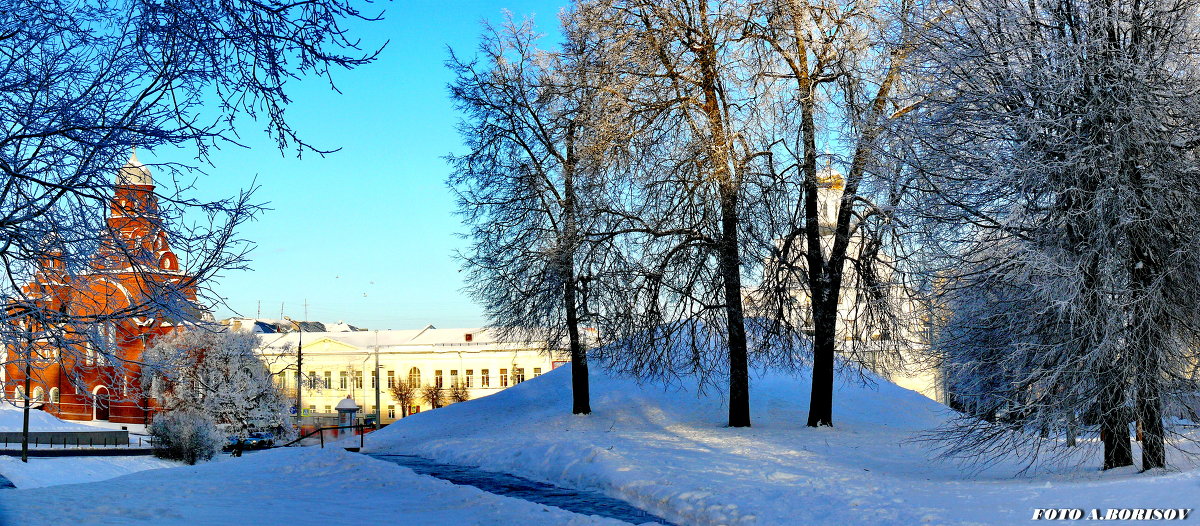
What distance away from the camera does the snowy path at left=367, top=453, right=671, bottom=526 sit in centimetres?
968

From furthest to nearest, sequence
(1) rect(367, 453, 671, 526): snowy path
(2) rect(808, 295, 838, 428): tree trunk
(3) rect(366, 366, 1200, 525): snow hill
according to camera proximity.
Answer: (2) rect(808, 295, 838, 428): tree trunk < (1) rect(367, 453, 671, 526): snowy path < (3) rect(366, 366, 1200, 525): snow hill

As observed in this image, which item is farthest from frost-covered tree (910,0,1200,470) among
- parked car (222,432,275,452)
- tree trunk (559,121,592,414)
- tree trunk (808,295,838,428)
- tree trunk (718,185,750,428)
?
parked car (222,432,275,452)

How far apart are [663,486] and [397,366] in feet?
222

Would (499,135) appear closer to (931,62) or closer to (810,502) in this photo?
(931,62)

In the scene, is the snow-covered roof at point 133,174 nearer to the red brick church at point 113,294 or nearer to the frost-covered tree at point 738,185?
the red brick church at point 113,294

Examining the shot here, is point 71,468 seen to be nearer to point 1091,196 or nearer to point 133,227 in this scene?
point 133,227

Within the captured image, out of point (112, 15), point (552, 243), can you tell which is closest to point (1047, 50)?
point (112, 15)

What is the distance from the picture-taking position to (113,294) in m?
7.24

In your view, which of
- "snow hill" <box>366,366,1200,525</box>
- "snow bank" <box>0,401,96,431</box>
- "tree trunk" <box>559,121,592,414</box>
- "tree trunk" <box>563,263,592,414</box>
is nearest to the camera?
"snow hill" <box>366,366,1200,525</box>

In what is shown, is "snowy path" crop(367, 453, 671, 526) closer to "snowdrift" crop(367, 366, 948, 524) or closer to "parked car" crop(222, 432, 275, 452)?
"snowdrift" crop(367, 366, 948, 524)

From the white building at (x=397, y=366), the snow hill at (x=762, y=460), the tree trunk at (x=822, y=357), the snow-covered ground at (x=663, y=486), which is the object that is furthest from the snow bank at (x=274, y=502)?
the white building at (x=397, y=366)

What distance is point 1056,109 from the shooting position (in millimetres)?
10211

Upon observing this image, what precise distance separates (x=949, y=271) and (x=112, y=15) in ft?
30.6

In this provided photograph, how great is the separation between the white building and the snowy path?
5732 centimetres
